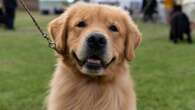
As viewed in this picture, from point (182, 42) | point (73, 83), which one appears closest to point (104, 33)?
point (73, 83)

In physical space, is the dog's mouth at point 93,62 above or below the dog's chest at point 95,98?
above

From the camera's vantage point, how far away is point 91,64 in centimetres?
462

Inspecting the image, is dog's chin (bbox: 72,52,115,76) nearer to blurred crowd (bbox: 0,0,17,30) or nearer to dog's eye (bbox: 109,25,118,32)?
dog's eye (bbox: 109,25,118,32)

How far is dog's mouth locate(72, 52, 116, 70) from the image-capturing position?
4626 mm

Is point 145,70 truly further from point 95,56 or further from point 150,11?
point 150,11

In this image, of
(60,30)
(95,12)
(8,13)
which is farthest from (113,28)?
(8,13)

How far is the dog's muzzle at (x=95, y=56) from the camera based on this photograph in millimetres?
4555

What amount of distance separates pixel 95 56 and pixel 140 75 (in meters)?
6.48

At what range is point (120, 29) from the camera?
487 centimetres

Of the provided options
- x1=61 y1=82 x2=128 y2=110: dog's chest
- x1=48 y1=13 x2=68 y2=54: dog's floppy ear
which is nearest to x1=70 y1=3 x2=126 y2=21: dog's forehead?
x1=48 y1=13 x2=68 y2=54: dog's floppy ear

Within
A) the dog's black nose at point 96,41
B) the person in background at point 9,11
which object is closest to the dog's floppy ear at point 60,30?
the dog's black nose at point 96,41

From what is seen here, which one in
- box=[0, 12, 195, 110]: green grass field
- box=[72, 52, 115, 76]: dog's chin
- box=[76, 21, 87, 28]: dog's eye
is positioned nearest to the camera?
box=[72, 52, 115, 76]: dog's chin

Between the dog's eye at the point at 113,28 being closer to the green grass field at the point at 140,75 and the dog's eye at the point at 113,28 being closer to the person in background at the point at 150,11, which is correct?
the green grass field at the point at 140,75

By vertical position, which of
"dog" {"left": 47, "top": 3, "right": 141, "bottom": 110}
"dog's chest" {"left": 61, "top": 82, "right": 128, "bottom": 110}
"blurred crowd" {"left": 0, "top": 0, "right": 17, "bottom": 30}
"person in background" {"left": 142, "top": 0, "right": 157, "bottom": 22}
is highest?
"dog" {"left": 47, "top": 3, "right": 141, "bottom": 110}
